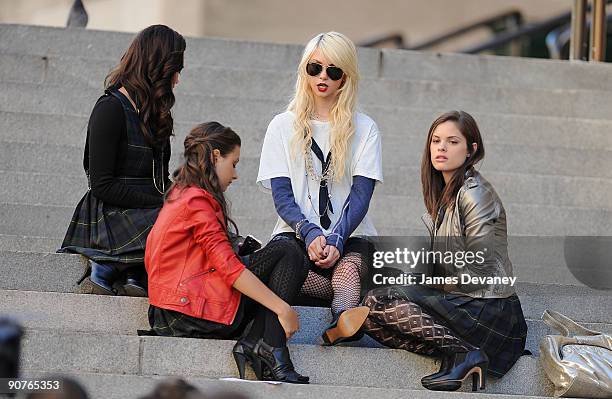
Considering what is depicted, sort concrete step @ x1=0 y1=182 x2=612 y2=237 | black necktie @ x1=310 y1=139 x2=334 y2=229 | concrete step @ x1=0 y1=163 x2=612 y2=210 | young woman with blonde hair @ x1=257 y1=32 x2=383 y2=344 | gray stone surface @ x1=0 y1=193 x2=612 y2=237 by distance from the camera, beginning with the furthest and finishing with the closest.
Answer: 1. concrete step @ x1=0 y1=163 x2=612 y2=210
2. concrete step @ x1=0 y1=182 x2=612 y2=237
3. gray stone surface @ x1=0 y1=193 x2=612 y2=237
4. black necktie @ x1=310 y1=139 x2=334 y2=229
5. young woman with blonde hair @ x1=257 y1=32 x2=383 y2=344

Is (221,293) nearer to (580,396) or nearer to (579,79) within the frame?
(580,396)

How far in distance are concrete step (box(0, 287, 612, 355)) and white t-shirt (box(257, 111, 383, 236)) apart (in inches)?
18.4

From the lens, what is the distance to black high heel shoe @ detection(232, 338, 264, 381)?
5.00 metres

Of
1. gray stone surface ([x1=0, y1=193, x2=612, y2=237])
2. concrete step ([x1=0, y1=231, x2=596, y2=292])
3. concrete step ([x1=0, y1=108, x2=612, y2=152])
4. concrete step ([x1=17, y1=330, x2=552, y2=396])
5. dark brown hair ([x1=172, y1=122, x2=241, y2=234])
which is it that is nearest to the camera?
concrete step ([x1=17, y1=330, x2=552, y2=396])

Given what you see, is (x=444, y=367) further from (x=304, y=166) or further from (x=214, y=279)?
(x=304, y=166)

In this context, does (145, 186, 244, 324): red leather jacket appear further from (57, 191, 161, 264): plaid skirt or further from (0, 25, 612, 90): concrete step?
(0, 25, 612, 90): concrete step

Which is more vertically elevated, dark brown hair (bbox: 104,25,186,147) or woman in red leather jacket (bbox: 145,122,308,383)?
dark brown hair (bbox: 104,25,186,147)

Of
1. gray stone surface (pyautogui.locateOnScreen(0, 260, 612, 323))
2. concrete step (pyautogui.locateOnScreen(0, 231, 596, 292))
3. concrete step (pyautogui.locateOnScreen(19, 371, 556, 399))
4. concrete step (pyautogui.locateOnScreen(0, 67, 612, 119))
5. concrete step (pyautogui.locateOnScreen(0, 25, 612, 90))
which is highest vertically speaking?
concrete step (pyautogui.locateOnScreen(0, 25, 612, 90))

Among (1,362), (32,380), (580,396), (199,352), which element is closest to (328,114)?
(199,352)

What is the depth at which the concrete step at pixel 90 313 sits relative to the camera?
17.6 feet

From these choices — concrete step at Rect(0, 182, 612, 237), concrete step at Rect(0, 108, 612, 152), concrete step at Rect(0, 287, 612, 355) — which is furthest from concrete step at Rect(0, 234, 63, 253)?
concrete step at Rect(0, 108, 612, 152)

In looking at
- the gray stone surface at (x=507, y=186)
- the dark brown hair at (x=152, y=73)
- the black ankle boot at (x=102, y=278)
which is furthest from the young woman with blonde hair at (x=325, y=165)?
the gray stone surface at (x=507, y=186)

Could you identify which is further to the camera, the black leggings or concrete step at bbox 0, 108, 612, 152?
concrete step at bbox 0, 108, 612, 152

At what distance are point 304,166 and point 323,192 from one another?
142mm
